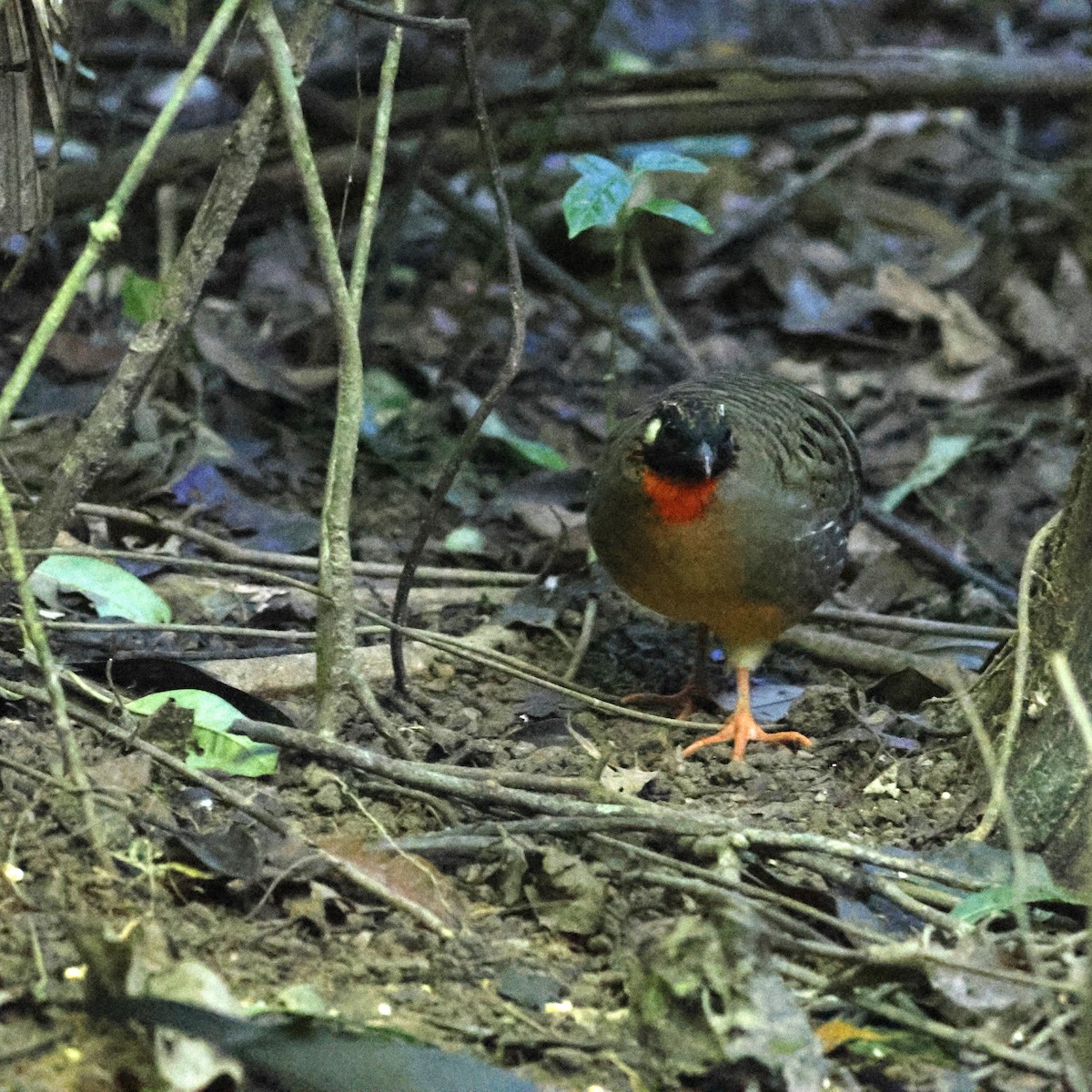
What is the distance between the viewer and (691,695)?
175 inches

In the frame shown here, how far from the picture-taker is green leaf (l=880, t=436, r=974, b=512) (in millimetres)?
5805

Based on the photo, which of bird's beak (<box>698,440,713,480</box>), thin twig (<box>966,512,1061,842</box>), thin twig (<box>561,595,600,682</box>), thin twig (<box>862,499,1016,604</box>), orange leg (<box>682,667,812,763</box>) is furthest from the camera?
thin twig (<box>862,499,1016,604</box>)

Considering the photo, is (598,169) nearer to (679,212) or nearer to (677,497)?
(679,212)

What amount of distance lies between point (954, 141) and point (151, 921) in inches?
279

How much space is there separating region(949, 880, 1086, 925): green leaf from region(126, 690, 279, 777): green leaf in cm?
141

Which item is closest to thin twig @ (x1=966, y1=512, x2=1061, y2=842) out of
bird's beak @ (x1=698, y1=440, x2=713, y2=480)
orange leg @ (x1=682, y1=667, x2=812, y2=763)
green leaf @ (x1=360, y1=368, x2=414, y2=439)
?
orange leg @ (x1=682, y1=667, x2=812, y2=763)

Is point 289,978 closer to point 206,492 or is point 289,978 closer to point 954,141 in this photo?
point 206,492

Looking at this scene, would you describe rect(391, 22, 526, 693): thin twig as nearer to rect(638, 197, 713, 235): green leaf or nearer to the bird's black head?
the bird's black head

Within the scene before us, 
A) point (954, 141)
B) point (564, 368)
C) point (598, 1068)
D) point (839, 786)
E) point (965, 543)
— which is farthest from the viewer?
point (954, 141)

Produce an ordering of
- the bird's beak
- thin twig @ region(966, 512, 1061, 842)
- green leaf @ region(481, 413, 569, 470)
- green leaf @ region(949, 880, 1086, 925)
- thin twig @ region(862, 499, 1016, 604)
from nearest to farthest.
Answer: green leaf @ region(949, 880, 1086, 925) < thin twig @ region(966, 512, 1061, 842) < the bird's beak < thin twig @ region(862, 499, 1016, 604) < green leaf @ region(481, 413, 569, 470)

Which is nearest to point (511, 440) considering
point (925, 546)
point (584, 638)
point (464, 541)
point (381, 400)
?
point (381, 400)

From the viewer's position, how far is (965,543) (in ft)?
18.5

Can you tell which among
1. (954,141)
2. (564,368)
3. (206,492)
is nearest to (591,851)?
(206,492)

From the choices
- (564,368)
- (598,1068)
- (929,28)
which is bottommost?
(598,1068)
